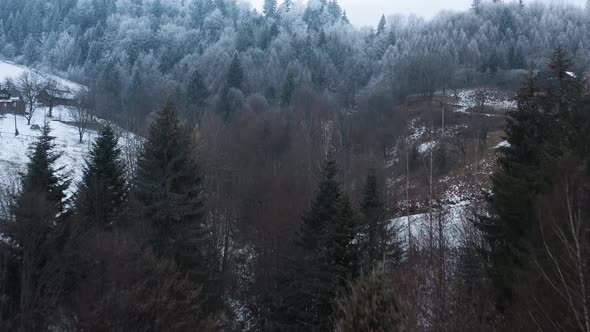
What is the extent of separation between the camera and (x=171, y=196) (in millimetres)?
17219

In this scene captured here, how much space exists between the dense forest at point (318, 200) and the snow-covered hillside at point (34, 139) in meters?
3.08

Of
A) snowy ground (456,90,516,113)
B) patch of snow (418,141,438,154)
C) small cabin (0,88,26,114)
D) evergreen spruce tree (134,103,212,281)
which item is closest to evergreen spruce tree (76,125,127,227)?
evergreen spruce tree (134,103,212,281)

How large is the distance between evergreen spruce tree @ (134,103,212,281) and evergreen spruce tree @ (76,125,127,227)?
2482mm

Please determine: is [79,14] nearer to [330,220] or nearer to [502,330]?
[330,220]

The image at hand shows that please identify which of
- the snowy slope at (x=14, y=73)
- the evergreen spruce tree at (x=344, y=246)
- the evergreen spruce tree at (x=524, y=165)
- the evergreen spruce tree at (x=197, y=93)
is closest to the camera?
the evergreen spruce tree at (x=524, y=165)

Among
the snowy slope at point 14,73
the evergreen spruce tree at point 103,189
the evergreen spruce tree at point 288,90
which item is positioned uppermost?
the snowy slope at point 14,73

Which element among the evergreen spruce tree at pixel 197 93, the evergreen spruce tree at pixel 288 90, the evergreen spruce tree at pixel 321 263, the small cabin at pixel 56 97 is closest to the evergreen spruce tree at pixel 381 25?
the evergreen spruce tree at pixel 288 90

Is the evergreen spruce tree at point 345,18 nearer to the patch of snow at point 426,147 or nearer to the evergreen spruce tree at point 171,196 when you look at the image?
the patch of snow at point 426,147

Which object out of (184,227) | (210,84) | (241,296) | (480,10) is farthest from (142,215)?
(480,10)

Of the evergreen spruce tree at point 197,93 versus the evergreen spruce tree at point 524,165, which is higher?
the evergreen spruce tree at point 197,93

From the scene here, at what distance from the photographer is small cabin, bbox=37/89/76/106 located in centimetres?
6023

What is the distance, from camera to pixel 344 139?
39.2 metres

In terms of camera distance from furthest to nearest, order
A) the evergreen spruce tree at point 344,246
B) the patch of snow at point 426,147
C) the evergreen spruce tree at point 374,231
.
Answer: the patch of snow at point 426,147 < the evergreen spruce tree at point 374,231 < the evergreen spruce tree at point 344,246

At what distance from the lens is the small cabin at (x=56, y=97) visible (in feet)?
198
